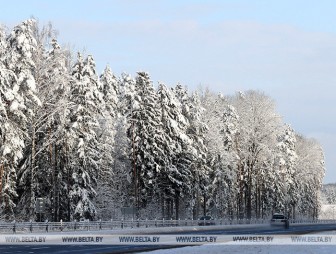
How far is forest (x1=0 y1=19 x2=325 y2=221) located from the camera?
48.6 metres

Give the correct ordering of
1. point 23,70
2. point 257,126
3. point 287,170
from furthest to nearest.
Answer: point 287,170 → point 257,126 → point 23,70

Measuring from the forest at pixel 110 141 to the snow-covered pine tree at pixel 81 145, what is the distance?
0.10 metres

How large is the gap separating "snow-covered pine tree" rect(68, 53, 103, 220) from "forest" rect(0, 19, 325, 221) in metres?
0.10

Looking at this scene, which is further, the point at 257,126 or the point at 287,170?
the point at 287,170

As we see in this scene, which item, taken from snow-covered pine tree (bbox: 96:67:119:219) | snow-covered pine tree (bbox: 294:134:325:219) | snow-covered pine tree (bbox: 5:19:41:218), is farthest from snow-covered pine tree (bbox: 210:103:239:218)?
snow-covered pine tree (bbox: 5:19:41:218)

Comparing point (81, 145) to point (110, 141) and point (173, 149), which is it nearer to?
point (110, 141)

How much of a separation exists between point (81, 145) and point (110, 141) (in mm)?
15826

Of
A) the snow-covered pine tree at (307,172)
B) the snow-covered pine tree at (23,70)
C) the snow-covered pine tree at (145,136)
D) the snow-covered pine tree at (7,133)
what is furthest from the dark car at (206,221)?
the snow-covered pine tree at (307,172)

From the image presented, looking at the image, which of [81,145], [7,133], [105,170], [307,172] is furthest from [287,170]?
[7,133]

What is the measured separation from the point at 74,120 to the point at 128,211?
1107cm

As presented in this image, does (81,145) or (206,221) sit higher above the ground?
(81,145)

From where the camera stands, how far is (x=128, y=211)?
5966 centimetres

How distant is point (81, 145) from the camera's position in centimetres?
5541

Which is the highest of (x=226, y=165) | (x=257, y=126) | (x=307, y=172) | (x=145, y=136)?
(x=257, y=126)
